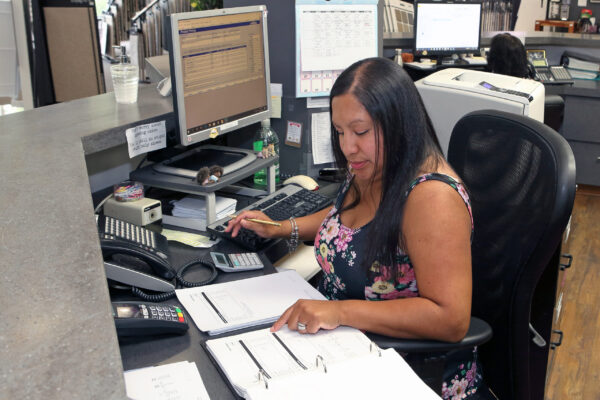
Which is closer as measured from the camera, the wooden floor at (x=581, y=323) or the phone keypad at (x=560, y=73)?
the wooden floor at (x=581, y=323)

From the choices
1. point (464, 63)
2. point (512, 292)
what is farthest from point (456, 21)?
point (512, 292)

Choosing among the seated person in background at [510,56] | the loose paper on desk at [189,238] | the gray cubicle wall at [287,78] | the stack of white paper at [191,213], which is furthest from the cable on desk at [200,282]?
the seated person in background at [510,56]

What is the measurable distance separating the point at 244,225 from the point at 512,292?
68 cm

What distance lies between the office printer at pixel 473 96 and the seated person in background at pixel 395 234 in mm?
538

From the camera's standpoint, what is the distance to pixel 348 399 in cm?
93

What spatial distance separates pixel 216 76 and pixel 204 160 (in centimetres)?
26

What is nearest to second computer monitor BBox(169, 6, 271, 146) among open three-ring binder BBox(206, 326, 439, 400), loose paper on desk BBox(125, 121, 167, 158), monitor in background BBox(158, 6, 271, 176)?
monitor in background BBox(158, 6, 271, 176)

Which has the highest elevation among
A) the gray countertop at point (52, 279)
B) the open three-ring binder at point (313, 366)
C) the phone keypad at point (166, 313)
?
the gray countertop at point (52, 279)

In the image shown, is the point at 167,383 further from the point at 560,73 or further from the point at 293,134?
the point at 560,73

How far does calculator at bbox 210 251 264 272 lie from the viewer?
4.76 feet

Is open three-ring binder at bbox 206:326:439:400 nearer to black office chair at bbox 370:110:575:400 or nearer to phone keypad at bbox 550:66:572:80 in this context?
black office chair at bbox 370:110:575:400

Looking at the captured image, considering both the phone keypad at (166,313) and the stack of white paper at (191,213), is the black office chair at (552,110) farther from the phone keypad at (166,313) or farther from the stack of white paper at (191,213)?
the phone keypad at (166,313)

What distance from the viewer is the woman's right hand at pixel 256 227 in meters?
1.58

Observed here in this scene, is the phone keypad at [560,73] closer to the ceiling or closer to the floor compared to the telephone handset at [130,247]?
closer to the ceiling
